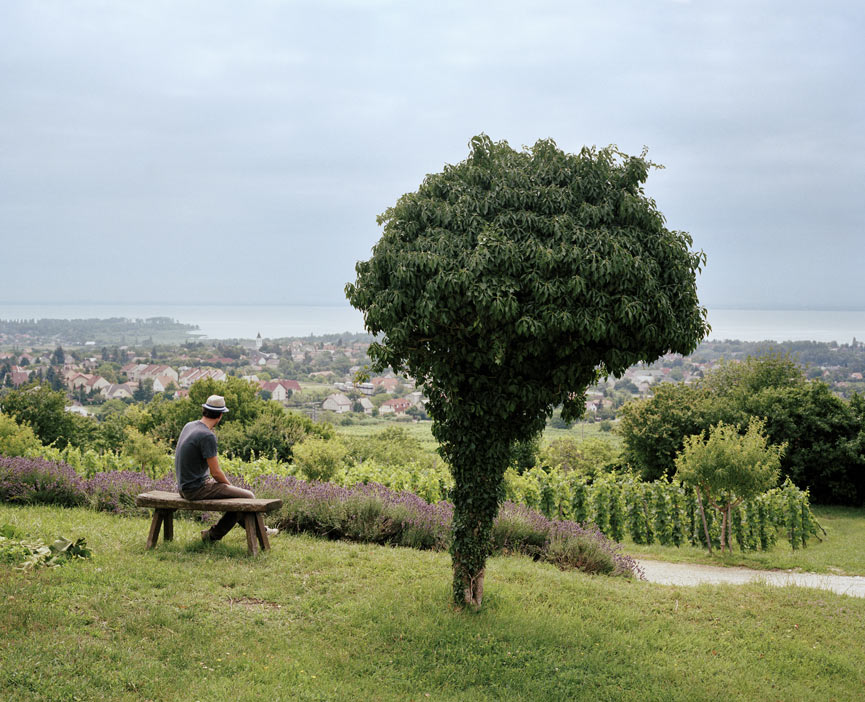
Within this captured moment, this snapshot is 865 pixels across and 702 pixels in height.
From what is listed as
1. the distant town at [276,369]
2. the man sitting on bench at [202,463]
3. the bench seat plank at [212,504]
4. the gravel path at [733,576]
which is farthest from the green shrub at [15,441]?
the distant town at [276,369]

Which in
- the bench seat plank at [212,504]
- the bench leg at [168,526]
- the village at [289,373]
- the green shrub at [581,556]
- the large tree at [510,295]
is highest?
the large tree at [510,295]

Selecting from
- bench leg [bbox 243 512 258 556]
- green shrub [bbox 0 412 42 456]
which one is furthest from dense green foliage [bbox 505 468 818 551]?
green shrub [bbox 0 412 42 456]

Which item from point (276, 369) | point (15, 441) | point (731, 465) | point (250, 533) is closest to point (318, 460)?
point (250, 533)

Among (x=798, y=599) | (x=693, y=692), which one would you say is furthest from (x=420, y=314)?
(x=798, y=599)

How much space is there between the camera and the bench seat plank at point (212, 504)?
7.41 meters

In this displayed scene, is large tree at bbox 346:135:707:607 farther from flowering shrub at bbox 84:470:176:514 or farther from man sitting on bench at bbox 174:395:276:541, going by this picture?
flowering shrub at bbox 84:470:176:514

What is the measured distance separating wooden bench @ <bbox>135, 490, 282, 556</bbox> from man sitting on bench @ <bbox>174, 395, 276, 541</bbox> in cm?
11

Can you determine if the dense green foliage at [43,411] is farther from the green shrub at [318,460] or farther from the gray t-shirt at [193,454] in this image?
the gray t-shirt at [193,454]

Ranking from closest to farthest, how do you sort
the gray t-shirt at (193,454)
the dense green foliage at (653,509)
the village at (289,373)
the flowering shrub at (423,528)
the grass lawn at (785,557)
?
the gray t-shirt at (193,454) < the flowering shrub at (423,528) < the grass lawn at (785,557) < the dense green foliage at (653,509) < the village at (289,373)

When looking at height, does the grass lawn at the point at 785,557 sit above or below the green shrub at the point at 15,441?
below

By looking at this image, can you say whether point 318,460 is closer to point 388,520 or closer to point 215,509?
point 388,520

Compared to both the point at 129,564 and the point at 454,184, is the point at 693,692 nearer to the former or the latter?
the point at 454,184

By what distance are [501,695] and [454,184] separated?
4291 millimetres

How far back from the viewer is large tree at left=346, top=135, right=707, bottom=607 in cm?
543
